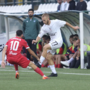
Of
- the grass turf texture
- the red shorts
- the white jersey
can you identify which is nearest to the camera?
the grass turf texture

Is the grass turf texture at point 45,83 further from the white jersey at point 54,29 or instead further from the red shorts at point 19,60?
the white jersey at point 54,29

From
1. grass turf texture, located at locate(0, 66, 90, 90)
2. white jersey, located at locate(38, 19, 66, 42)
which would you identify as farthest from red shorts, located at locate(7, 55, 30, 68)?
white jersey, located at locate(38, 19, 66, 42)

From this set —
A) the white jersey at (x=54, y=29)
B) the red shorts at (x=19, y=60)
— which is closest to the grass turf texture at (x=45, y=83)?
the red shorts at (x=19, y=60)

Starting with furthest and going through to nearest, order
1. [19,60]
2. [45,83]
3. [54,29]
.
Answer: [54,29]
[19,60]
[45,83]

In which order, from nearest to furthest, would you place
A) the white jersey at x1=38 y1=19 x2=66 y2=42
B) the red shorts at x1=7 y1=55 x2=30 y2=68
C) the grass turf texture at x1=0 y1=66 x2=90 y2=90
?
the grass turf texture at x1=0 y1=66 x2=90 y2=90, the red shorts at x1=7 y1=55 x2=30 y2=68, the white jersey at x1=38 y1=19 x2=66 y2=42

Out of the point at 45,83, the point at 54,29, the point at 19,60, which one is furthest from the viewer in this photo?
the point at 54,29

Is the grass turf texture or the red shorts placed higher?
the red shorts

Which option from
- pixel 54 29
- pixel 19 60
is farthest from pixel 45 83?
pixel 54 29

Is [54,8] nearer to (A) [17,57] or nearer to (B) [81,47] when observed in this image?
(B) [81,47]

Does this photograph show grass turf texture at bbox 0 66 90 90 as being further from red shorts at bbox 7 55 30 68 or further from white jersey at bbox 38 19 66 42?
white jersey at bbox 38 19 66 42

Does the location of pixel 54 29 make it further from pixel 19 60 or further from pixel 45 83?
pixel 45 83

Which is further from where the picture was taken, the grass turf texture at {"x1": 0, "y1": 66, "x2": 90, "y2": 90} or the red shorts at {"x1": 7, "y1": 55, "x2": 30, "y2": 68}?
the red shorts at {"x1": 7, "y1": 55, "x2": 30, "y2": 68}

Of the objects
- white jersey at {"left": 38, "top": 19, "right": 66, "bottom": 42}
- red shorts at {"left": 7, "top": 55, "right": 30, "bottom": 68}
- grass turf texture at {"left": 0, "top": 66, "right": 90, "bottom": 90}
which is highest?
white jersey at {"left": 38, "top": 19, "right": 66, "bottom": 42}

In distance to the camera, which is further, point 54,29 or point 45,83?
point 54,29
